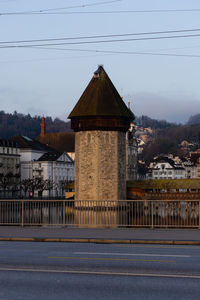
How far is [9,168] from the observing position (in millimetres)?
120938

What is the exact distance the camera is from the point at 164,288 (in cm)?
946

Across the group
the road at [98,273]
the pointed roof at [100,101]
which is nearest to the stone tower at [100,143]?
the pointed roof at [100,101]

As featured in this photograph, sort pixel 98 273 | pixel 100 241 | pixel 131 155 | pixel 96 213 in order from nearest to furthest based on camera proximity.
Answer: pixel 98 273
pixel 100 241
pixel 96 213
pixel 131 155

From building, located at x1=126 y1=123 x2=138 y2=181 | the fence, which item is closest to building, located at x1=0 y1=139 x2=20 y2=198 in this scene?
building, located at x1=126 y1=123 x2=138 y2=181

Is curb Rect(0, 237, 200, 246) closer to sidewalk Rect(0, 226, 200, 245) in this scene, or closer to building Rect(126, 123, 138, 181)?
sidewalk Rect(0, 226, 200, 245)

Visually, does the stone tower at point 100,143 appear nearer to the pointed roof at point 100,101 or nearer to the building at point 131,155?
the pointed roof at point 100,101

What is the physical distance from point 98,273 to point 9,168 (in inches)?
4395

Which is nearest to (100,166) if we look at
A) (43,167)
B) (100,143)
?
(100,143)

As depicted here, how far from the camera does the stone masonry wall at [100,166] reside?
58.5 m

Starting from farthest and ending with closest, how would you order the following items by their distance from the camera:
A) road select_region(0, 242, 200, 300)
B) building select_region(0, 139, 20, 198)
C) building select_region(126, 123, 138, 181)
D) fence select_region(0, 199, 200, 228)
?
building select_region(126, 123, 138, 181) → building select_region(0, 139, 20, 198) → fence select_region(0, 199, 200, 228) → road select_region(0, 242, 200, 300)

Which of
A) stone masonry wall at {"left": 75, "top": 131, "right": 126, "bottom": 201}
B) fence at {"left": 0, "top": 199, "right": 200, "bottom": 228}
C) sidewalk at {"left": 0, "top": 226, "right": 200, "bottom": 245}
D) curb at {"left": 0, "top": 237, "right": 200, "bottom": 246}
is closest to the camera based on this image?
curb at {"left": 0, "top": 237, "right": 200, "bottom": 246}

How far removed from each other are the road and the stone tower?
140 feet

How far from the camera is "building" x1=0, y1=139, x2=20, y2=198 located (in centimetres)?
11775

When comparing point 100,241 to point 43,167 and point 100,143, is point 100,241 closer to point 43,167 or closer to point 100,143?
point 100,143
